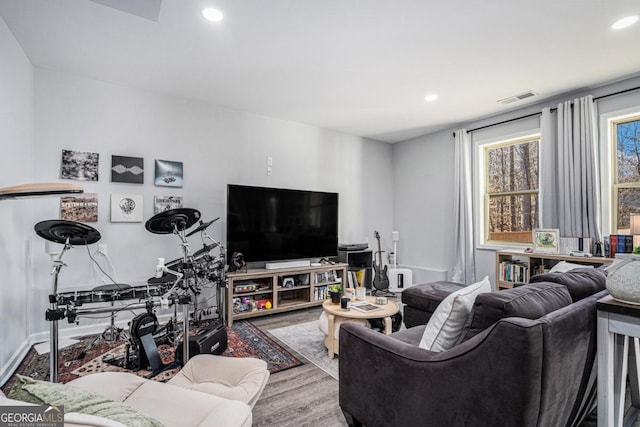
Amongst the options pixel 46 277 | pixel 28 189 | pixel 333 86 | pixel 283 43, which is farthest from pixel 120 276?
pixel 333 86

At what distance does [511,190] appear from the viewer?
4219mm

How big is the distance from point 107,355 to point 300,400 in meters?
1.76

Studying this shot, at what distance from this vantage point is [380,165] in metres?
5.55

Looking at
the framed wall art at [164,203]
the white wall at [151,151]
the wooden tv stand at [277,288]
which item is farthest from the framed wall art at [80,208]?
the wooden tv stand at [277,288]

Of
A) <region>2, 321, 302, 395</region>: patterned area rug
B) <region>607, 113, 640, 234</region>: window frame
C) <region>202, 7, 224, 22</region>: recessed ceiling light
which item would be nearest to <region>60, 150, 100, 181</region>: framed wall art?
<region>2, 321, 302, 395</region>: patterned area rug

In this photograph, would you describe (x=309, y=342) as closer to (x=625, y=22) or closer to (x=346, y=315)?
(x=346, y=315)

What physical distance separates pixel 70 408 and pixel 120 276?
3074 millimetres

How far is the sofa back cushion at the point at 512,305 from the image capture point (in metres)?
1.22

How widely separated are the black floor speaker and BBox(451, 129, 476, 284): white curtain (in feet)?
11.0

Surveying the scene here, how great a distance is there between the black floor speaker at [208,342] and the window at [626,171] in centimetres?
416

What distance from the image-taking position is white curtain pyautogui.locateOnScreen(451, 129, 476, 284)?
438 cm

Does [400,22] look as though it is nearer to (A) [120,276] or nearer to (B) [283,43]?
(B) [283,43]

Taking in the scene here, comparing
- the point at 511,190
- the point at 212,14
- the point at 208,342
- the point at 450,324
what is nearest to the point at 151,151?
the point at 212,14

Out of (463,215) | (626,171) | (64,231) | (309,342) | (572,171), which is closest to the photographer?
(64,231)
